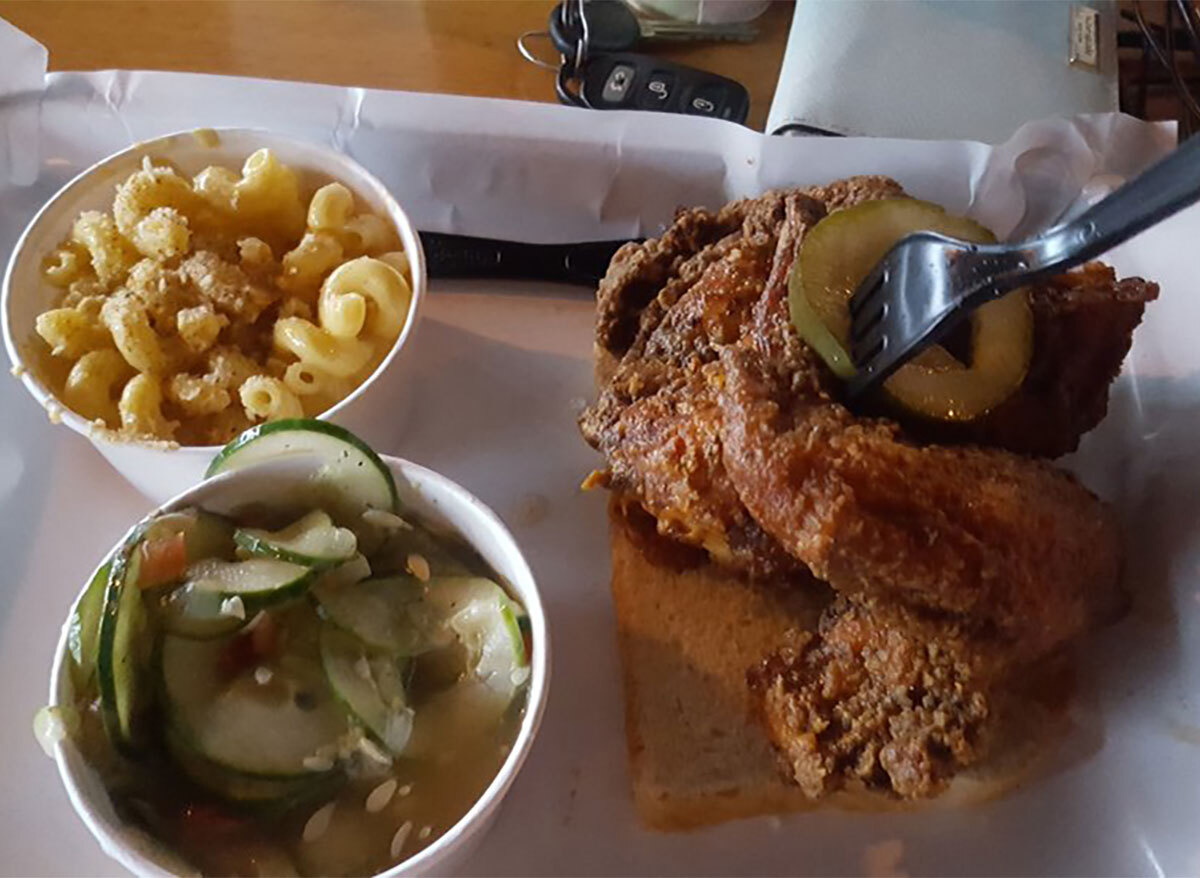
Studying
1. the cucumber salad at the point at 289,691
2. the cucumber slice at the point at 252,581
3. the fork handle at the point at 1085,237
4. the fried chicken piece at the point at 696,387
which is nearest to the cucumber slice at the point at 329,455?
the cucumber salad at the point at 289,691

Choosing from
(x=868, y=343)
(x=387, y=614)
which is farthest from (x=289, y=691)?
(x=868, y=343)

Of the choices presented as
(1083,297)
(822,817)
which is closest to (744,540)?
(822,817)

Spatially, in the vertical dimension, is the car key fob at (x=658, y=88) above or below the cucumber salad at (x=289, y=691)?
above

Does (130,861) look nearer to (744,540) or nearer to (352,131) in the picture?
(744,540)

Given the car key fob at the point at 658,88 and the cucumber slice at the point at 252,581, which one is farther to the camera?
the car key fob at the point at 658,88

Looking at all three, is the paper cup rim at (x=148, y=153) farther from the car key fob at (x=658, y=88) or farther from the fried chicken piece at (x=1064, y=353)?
the fried chicken piece at (x=1064, y=353)

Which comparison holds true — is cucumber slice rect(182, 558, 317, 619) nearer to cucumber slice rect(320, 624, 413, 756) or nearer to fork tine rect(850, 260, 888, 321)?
cucumber slice rect(320, 624, 413, 756)

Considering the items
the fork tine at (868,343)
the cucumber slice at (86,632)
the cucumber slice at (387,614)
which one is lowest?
the cucumber slice at (86,632)

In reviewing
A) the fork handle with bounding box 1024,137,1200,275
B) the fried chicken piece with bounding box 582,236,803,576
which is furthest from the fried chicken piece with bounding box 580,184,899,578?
the fork handle with bounding box 1024,137,1200,275
